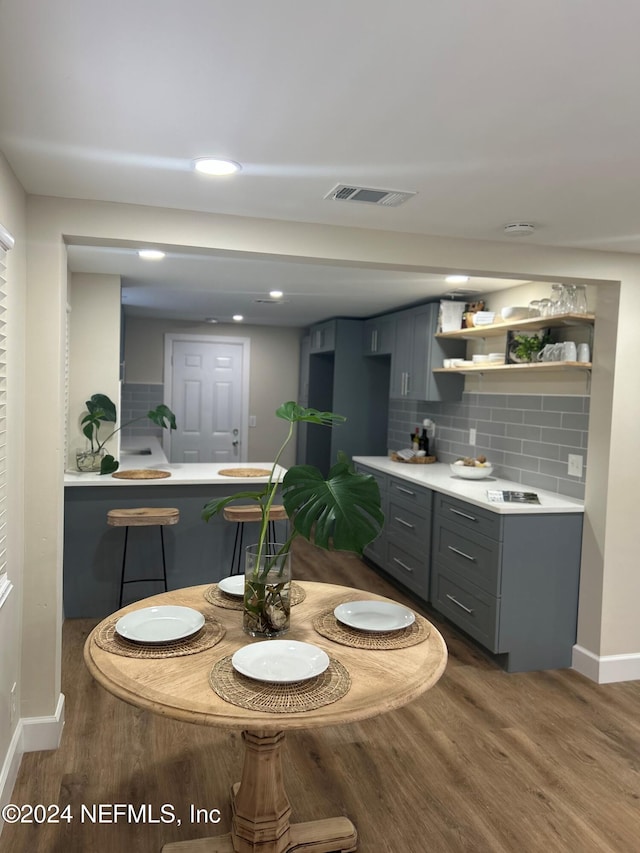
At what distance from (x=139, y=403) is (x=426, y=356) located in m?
3.64

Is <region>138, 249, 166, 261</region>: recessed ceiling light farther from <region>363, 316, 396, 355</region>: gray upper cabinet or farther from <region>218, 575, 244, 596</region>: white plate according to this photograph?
<region>363, 316, 396, 355</region>: gray upper cabinet

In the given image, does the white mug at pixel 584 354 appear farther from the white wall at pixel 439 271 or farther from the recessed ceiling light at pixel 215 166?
the recessed ceiling light at pixel 215 166

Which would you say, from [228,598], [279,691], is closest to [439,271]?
[228,598]

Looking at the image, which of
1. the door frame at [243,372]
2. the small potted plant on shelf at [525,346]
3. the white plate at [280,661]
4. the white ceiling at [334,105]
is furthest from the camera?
the door frame at [243,372]

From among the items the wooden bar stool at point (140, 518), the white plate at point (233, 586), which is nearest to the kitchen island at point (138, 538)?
the wooden bar stool at point (140, 518)

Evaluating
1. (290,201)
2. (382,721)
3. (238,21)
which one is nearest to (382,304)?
(290,201)

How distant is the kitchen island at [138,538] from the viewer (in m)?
4.01

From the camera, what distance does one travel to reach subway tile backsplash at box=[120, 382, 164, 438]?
23.6ft

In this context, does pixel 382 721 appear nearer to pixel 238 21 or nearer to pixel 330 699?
pixel 330 699

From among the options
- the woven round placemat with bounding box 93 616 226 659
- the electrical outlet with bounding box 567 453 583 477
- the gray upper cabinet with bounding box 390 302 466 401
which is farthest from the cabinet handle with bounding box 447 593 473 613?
the woven round placemat with bounding box 93 616 226 659

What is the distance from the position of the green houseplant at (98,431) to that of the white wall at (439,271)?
4.84ft

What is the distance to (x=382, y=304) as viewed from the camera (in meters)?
5.48

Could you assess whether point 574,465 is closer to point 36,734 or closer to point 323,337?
point 36,734

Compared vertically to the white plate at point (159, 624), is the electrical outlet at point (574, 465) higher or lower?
higher
